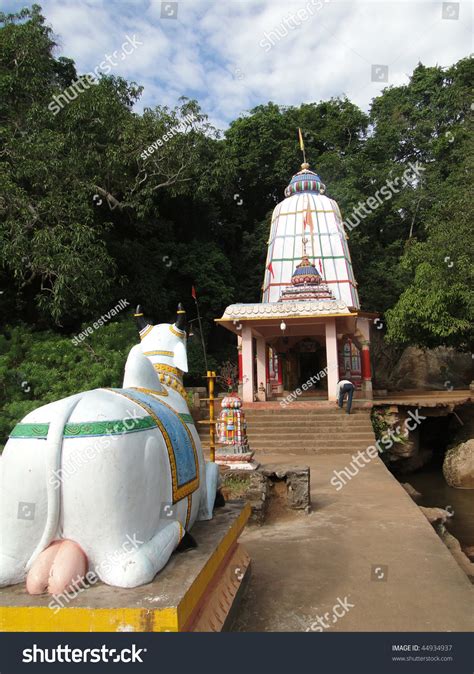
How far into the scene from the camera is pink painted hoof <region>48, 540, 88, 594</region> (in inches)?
92.8

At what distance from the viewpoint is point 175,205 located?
21.8m

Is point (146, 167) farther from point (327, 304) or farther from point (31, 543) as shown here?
point (31, 543)

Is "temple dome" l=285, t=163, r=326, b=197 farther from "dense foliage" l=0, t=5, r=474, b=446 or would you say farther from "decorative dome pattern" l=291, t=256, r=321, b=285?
"decorative dome pattern" l=291, t=256, r=321, b=285

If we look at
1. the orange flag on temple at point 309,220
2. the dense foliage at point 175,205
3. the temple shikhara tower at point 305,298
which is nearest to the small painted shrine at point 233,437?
the dense foliage at point 175,205

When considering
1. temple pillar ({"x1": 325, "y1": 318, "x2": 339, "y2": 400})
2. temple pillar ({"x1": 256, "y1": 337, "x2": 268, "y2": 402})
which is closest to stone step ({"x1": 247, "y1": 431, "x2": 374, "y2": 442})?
temple pillar ({"x1": 325, "y1": 318, "x2": 339, "y2": 400})

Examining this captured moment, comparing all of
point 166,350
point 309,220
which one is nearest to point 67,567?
point 166,350

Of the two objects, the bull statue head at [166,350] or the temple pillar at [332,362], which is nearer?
the bull statue head at [166,350]

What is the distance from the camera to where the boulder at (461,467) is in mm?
12039

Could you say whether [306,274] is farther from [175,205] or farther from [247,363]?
[175,205]

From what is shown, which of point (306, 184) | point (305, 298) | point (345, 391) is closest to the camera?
point (345, 391)

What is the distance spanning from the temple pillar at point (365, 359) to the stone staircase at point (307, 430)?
3197 mm

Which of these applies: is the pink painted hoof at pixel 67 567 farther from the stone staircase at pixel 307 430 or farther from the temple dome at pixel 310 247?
the temple dome at pixel 310 247

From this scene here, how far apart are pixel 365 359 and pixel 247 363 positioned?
16.2 feet

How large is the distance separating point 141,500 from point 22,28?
14.5 m
